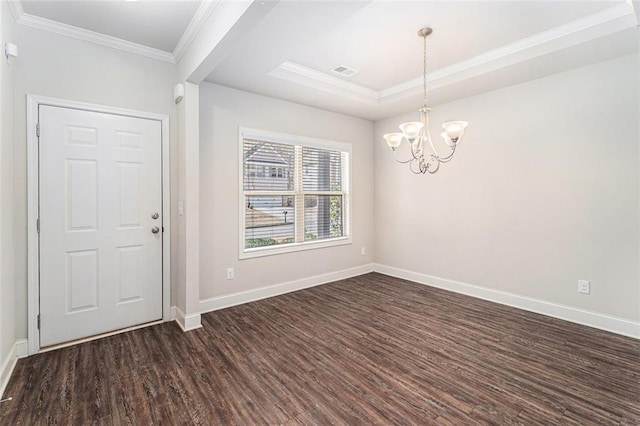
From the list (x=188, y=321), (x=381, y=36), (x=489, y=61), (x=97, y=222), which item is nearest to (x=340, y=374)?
(x=188, y=321)

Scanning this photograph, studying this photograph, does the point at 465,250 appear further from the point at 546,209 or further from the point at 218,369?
the point at 218,369

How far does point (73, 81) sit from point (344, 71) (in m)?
2.70

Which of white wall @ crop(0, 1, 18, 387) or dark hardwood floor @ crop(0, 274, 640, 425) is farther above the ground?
white wall @ crop(0, 1, 18, 387)

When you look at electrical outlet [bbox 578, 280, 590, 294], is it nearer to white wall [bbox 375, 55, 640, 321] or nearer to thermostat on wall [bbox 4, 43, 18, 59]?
white wall [bbox 375, 55, 640, 321]

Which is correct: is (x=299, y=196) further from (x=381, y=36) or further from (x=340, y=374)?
(x=340, y=374)

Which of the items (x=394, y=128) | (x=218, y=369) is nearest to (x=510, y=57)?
(x=394, y=128)

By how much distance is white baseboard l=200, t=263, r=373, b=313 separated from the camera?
11.5 ft

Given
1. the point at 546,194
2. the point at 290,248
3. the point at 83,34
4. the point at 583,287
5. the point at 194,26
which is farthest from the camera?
the point at 290,248

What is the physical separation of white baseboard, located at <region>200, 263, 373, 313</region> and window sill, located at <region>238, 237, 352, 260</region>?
Result: 0.44 m

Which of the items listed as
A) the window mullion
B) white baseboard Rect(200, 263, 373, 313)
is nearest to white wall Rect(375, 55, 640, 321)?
white baseboard Rect(200, 263, 373, 313)

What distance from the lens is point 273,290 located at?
4.02 metres

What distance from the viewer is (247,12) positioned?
1.90 m

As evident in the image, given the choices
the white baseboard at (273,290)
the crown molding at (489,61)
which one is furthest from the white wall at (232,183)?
the crown molding at (489,61)

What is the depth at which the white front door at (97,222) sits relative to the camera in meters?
2.60
